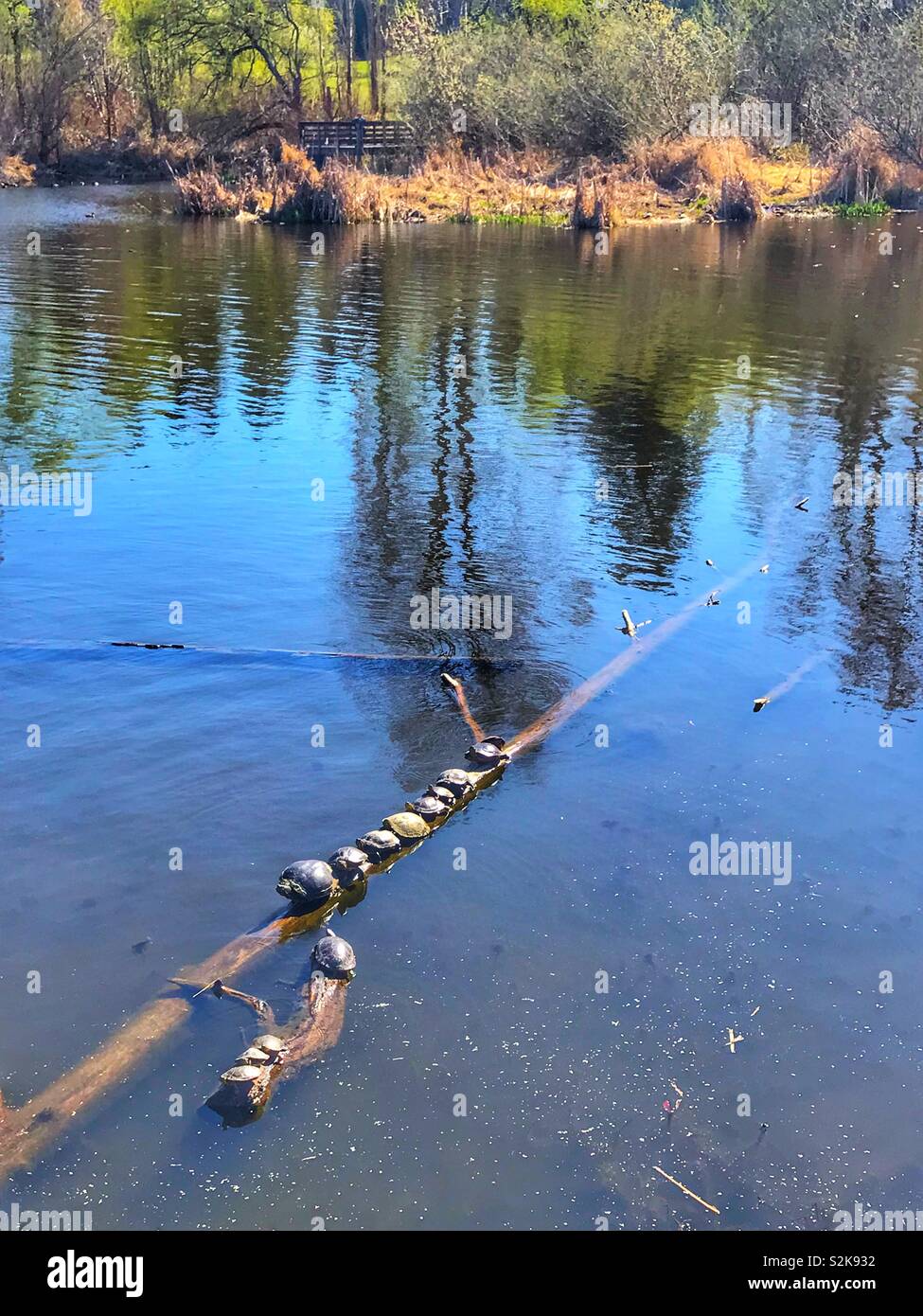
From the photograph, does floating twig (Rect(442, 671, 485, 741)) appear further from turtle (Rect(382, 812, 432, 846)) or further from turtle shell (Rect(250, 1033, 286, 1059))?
turtle shell (Rect(250, 1033, 286, 1059))

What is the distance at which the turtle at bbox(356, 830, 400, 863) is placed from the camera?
6965 mm

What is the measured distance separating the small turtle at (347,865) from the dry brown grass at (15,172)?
192ft

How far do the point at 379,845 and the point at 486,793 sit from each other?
41.7 inches

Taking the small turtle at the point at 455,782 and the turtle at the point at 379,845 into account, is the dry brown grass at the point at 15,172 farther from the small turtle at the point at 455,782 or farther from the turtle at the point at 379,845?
the turtle at the point at 379,845

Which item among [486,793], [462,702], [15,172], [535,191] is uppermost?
[15,172]

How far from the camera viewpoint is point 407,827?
7168mm

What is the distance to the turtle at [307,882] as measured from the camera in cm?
646

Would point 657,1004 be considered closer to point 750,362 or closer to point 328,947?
point 328,947

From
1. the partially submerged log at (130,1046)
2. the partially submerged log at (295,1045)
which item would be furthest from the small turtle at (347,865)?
the partially submerged log at (295,1045)

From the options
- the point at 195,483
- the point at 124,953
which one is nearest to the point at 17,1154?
the point at 124,953

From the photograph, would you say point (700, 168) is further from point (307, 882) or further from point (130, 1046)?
point (130, 1046)

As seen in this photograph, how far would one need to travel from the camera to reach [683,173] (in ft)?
153

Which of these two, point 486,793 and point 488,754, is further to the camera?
point 488,754

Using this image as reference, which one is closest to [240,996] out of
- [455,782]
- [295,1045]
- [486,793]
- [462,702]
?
[295,1045]
